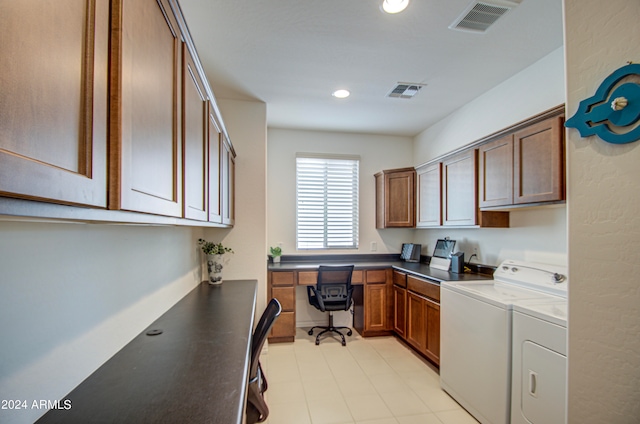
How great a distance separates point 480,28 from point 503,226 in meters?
1.65

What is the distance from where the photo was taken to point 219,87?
2939 mm

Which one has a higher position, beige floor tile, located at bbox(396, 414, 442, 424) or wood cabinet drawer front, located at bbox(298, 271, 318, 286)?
wood cabinet drawer front, located at bbox(298, 271, 318, 286)

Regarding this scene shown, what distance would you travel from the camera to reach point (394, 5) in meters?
1.78

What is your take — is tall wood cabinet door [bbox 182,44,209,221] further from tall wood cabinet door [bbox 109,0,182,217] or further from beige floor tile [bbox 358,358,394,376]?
beige floor tile [bbox 358,358,394,376]

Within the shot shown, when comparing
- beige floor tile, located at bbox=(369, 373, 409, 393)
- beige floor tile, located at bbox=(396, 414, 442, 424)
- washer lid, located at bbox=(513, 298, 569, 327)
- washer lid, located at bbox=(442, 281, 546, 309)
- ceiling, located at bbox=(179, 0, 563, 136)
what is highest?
ceiling, located at bbox=(179, 0, 563, 136)

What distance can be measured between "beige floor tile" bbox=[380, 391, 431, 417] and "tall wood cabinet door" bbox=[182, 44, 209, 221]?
78.2 inches

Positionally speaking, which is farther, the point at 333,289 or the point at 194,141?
the point at 333,289

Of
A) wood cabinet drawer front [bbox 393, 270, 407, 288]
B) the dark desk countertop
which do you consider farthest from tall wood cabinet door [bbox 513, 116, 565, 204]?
wood cabinet drawer front [bbox 393, 270, 407, 288]

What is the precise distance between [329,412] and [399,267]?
1.84m

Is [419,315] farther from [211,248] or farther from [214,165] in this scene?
[214,165]

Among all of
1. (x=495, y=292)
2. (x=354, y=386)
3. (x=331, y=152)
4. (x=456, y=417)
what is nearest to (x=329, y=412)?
(x=354, y=386)

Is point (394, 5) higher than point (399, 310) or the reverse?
higher

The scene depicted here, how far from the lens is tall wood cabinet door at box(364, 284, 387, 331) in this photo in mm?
3688

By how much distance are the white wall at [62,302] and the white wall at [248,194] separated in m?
1.59
